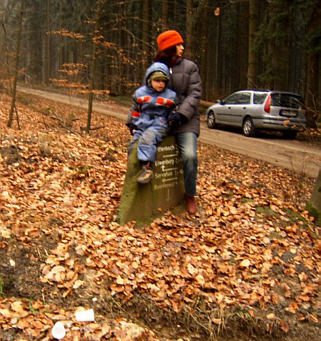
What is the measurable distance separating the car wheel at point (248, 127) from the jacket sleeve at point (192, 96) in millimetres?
11863

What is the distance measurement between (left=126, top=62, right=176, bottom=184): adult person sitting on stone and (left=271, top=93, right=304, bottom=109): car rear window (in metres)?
12.1

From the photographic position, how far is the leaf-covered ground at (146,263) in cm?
435

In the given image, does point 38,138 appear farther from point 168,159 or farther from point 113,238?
point 113,238

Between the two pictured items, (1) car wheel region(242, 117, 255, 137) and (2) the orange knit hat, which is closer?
(2) the orange knit hat

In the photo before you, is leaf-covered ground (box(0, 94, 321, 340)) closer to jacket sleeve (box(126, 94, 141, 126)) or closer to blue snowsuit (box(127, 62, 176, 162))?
blue snowsuit (box(127, 62, 176, 162))

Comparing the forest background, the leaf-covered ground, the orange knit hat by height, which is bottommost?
the leaf-covered ground

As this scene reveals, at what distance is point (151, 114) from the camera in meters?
5.93

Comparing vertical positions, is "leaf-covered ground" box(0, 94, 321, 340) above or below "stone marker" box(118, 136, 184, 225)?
below

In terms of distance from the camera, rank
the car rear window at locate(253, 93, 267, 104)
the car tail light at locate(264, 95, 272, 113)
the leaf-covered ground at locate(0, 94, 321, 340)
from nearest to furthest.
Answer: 1. the leaf-covered ground at locate(0, 94, 321, 340)
2. the car tail light at locate(264, 95, 272, 113)
3. the car rear window at locate(253, 93, 267, 104)

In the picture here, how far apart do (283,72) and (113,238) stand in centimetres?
1839

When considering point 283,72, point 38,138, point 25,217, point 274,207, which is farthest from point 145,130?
point 283,72

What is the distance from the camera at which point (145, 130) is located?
19.3ft

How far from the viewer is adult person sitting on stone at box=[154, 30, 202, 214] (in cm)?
585

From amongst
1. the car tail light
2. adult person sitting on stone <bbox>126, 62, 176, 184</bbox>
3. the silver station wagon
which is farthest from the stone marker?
the car tail light
